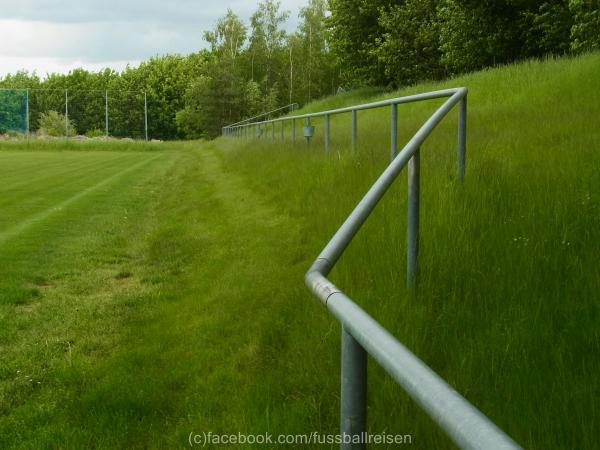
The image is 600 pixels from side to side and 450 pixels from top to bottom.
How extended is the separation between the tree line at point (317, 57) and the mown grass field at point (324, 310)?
11.6 meters

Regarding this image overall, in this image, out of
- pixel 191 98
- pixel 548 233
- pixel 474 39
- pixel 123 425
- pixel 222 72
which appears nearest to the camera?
pixel 123 425

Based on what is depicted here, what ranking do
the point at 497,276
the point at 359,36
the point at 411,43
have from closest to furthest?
1. the point at 497,276
2. the point at 411,43
3. the point at 359,36

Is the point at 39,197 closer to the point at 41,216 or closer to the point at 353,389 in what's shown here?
the point at 41,216

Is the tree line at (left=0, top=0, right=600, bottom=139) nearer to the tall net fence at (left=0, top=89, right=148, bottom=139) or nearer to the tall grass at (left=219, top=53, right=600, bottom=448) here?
the tall net fence at (left=0, top=89, right=148, bottom=139)

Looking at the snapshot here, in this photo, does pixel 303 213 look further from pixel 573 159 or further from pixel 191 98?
pixel 191 98

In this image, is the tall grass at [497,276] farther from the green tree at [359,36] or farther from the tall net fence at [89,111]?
the tall net fence at [89,111]

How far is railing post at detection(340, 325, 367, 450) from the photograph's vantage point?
1559 millimetres

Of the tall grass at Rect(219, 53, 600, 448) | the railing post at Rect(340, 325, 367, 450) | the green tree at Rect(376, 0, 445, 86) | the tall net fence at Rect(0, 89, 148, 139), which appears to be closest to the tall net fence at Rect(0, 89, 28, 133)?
the tall net fence at Rect(0, 89, 148, 139)

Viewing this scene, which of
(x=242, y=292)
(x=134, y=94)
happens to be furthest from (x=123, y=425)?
(x=134, y=94)

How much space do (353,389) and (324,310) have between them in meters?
2.64

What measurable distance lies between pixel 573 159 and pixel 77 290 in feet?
15.1

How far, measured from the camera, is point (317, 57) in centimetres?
7250

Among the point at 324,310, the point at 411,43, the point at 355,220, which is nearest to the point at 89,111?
the point at 411,43

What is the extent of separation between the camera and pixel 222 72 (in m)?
67.6
